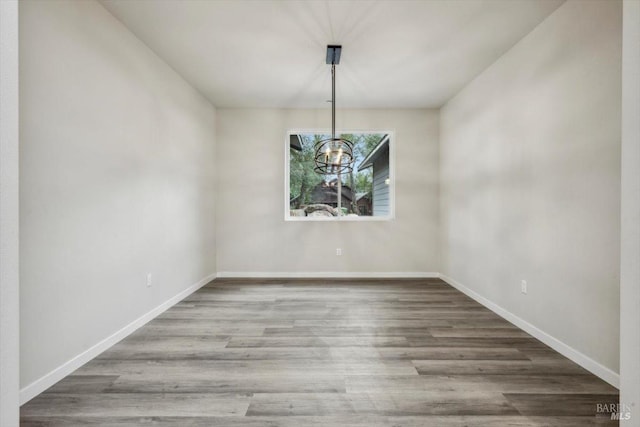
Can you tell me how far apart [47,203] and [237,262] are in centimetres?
303

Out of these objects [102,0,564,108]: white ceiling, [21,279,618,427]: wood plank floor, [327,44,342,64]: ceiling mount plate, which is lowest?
[21,279,618,427]: wood plank floor

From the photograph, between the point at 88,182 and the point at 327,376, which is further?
the point at 88,182

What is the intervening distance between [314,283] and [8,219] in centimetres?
372

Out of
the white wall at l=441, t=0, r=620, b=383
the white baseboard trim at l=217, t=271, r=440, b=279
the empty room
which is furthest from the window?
the white wall at l=441, t=0, r=620, b=383

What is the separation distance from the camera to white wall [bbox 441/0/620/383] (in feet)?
6.22

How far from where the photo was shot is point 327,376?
6.27 ft

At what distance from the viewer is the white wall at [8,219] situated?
2.79ft

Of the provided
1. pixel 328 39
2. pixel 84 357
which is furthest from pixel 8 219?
pixel 328 39

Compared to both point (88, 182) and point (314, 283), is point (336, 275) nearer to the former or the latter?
point (314, 283)

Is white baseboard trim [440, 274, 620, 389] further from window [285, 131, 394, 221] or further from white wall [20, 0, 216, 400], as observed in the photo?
white wall [20, 0, 216, 400]

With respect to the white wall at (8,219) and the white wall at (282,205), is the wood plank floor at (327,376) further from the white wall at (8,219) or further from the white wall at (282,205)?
the white wall at (282,205)

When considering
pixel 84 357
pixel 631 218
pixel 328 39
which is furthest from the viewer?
pixel 328 39

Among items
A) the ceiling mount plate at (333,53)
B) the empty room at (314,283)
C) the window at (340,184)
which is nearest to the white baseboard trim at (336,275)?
the empty room at (314,283)

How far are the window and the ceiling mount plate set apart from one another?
5.79 feet
